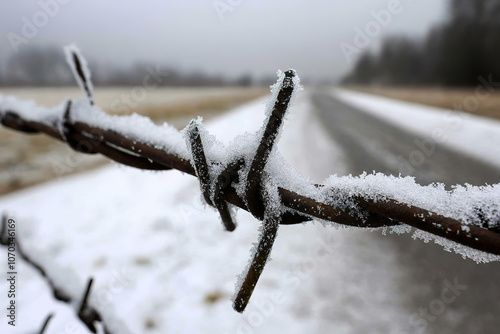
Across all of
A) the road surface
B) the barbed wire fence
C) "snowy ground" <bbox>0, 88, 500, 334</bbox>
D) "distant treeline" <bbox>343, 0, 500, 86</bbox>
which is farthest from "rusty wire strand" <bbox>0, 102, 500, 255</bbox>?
"distant treeline" <bbox>343, 0, 500, 86</bbox>

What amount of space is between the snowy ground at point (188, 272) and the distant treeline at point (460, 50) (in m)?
45.4

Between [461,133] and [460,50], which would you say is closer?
[461,133]

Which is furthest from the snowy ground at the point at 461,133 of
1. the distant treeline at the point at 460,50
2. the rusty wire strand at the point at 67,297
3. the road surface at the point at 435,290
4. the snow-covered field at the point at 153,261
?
the distant treeline at the point at 460,50

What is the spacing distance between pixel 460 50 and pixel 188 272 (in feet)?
170

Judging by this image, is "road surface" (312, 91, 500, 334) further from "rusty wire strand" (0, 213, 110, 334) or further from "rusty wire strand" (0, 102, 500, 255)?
"rusty wire strand" (0, 102, 500, 255)

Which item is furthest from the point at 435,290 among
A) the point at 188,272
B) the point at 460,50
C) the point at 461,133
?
the point at 460,50

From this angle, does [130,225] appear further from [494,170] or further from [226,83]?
[226,83]

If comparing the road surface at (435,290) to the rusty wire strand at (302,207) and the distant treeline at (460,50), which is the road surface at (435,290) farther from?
the distant treeline at (460,50)

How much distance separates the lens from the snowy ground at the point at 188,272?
2531 mm

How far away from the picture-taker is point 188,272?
317 cm

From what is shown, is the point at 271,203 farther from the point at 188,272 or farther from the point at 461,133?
the point at 461,133

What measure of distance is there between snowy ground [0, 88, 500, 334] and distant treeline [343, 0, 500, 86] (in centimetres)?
4543

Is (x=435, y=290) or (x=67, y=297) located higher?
(x=67, y=297)

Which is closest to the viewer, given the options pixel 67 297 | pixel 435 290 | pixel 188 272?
pixel 67 297
